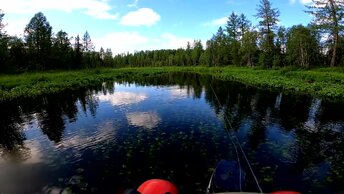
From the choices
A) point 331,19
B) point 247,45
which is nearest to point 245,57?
point 247,45

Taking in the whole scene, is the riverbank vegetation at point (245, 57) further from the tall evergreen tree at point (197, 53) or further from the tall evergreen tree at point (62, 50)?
the tall evergreen tree at point (197, 53)

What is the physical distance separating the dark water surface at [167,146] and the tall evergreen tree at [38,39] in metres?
52.2

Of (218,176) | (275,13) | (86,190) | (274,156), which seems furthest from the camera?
(275,13)

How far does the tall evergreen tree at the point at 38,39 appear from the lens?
229ft

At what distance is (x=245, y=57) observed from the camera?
228 feet

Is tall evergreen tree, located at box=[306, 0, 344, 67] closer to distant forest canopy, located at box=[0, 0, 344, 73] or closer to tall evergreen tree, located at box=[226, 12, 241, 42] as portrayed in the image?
distant forest canopy, located at box=[0, 0, 344, 73]

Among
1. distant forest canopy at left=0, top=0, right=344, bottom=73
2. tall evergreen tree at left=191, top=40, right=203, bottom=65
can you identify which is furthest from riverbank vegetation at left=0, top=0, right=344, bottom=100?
tall evergreen tree at left=191, top=40, right=203, bottom=65

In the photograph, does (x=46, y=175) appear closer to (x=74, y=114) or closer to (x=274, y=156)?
(x=274, y=156)

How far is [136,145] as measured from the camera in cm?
1394

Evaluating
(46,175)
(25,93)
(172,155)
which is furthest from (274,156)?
(25,93)

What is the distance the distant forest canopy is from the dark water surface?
26.3 metres

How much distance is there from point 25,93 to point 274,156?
3345cm

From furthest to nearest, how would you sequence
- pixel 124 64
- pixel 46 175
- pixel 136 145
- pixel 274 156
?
pixel 124 64 → pixel 136 145 → pixel 274 156 → pixel 46 175

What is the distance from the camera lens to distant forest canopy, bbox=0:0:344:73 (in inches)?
1750
